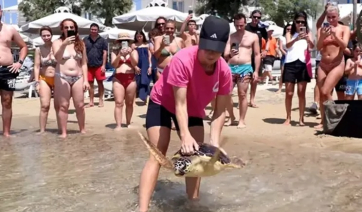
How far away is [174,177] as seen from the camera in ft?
17.0

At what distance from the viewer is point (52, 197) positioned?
176 inches

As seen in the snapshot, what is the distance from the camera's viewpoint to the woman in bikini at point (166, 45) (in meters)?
7.91

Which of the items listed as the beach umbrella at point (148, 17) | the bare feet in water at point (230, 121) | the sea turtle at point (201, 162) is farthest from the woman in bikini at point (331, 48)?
the beach umbrella at point (148, 17)

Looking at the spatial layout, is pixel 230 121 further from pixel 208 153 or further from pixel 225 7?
pixel 225 7

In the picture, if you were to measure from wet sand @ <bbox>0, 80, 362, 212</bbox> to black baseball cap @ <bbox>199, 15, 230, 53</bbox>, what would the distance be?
4.51ft

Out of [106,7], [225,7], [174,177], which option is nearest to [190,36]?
[174,177]

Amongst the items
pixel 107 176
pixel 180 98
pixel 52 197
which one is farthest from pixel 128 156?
pixel 180 98

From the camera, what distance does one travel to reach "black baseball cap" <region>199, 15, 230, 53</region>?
351cm

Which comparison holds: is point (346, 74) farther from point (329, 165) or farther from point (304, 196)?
point (304, 196)

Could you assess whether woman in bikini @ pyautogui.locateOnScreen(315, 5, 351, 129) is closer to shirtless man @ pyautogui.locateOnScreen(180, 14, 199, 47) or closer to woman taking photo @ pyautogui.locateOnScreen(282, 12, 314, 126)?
woman taking photo @ pyautogui.locateOnScreen(282, 12, 314, 126)

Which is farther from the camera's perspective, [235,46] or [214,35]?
[235,46]

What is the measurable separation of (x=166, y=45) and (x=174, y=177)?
10.7 feet

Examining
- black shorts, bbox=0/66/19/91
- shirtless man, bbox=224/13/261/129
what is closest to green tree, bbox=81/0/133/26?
shirtless man, bbox=224/13/261/129

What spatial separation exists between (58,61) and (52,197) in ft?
11.5
